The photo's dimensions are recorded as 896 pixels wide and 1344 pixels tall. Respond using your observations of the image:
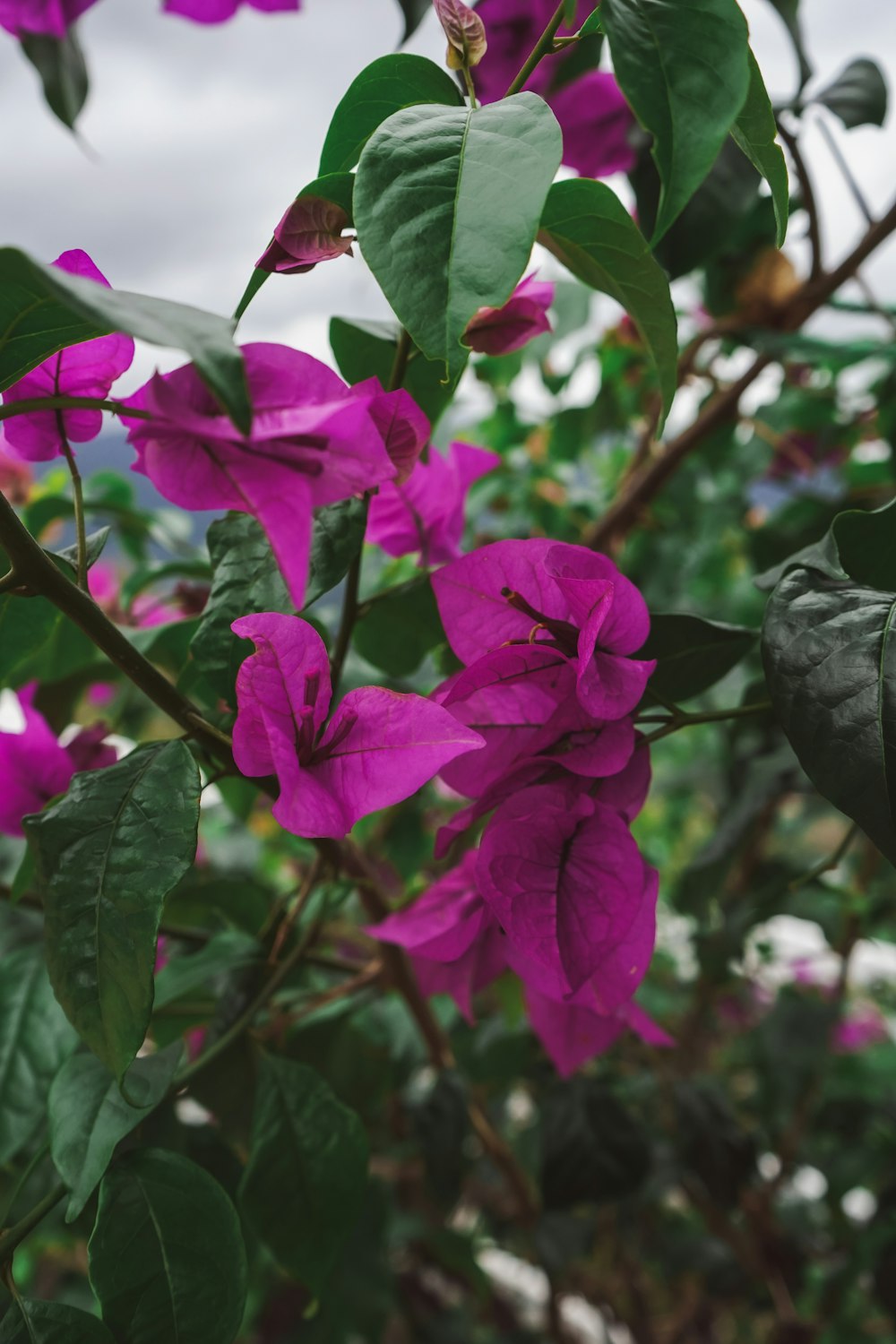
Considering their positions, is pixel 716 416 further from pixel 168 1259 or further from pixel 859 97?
pixel 168 1259

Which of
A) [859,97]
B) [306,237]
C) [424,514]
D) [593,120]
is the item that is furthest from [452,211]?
[859,97]

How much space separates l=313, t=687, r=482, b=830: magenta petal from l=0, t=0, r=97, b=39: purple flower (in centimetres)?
43

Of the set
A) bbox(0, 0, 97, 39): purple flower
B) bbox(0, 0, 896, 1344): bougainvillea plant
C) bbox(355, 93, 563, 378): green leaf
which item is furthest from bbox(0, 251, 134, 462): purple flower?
bbox(0, 0, 97, 39): purple flower

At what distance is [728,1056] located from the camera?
1.42m

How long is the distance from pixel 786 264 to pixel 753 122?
471 millimetres

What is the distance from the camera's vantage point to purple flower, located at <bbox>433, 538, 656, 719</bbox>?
0.29m

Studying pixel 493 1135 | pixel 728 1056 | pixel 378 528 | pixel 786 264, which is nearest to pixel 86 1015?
pixel 378 528

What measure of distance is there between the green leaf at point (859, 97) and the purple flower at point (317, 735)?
531 millimetres

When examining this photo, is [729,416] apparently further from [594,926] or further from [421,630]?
[594,926]

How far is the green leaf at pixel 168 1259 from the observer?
0.29 metres

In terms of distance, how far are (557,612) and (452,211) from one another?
12cm

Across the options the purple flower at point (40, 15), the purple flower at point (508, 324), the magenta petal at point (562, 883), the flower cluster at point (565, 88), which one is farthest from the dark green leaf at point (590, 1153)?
the purple flower at point (40, 15)

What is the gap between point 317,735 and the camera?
0.97 ft

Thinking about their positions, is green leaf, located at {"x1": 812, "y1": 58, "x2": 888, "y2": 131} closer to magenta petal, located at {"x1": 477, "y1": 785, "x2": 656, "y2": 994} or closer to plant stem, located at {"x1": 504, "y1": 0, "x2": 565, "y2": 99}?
plant stem, located at {"x1": 504, "y1": 0, "x2": 565, "y2": 99}
